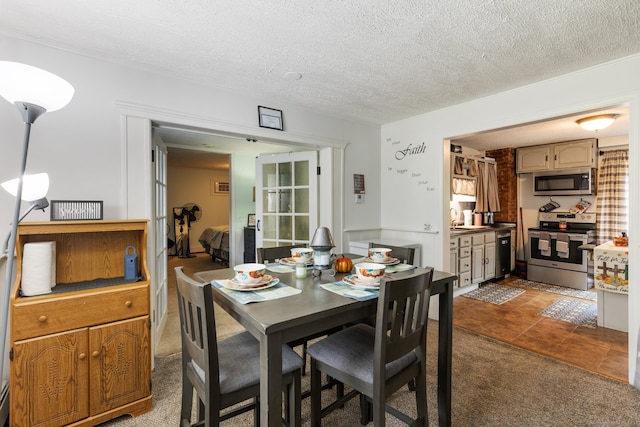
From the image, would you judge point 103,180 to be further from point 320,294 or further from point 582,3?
point 582,3

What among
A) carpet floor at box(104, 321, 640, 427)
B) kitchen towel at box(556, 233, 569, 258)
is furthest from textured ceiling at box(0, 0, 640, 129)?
kitchen towel at box(556, 233, 569, 258)

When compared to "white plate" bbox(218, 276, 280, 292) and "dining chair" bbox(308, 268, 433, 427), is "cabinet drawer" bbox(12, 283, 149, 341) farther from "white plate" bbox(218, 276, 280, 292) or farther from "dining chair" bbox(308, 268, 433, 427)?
"dining chair" bbox(308, 268, 433, 427)

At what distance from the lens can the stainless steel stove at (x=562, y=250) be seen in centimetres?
443

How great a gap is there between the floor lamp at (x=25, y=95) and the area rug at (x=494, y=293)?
445 cm

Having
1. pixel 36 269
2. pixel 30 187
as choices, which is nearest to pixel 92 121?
pixel 30 187

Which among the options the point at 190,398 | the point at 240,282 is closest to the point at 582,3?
the point at 240,282

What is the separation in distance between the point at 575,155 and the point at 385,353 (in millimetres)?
5119

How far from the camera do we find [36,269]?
1.66m

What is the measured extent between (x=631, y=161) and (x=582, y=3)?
123 centimetres

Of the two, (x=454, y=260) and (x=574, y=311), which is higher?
(x=454, y=260)

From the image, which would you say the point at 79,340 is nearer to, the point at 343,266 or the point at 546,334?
the point at 343,266

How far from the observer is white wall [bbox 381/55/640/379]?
2.15 meters

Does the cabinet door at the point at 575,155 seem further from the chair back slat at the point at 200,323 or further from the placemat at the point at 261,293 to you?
the chair back slat at the point at 200,323

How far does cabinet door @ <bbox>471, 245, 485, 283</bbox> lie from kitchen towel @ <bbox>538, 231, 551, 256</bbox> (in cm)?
104
